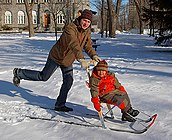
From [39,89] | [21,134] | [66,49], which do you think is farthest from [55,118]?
[39,89]

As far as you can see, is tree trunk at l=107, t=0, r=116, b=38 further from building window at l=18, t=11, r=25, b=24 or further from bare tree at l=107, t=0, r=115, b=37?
building window at l=18, t=11, r=25, b=24

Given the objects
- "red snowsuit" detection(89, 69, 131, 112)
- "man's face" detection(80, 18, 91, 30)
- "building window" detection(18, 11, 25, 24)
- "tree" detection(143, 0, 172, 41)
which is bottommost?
"red snowsuit" detection(89, 69, 131, 112)

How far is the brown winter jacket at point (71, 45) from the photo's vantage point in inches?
181

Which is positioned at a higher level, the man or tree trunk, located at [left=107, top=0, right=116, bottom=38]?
tree trunk, located at [left=107, top=0, right=116, bottom=38]

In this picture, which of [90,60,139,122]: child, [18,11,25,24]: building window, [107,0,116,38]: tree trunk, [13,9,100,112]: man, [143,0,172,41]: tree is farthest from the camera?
[18,11,25,24]: building window

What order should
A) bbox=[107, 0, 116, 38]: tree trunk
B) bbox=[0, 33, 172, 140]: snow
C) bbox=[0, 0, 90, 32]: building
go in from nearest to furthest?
bbox=[0, 33, 172, 140]: snow → bbox=[107, 0, 116, 38]: tree trunk → bbox=[0, 0, 90, 32]: building

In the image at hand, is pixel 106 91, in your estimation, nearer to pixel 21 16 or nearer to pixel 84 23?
pixel 84 23

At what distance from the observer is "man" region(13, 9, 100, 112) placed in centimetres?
456

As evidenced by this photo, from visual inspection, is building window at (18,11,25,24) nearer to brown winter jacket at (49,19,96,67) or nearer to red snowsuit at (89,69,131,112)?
brown winter jacket at (49,19,96,67)

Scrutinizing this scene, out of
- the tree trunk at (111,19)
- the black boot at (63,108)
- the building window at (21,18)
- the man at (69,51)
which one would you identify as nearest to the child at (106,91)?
the man at (69,51)

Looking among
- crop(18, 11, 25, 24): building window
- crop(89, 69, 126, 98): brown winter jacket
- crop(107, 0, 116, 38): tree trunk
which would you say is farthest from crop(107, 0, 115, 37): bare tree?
crop(18, 11, 25, 24): building window

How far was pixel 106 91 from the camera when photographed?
4340 millimetres

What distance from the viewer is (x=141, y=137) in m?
3.94

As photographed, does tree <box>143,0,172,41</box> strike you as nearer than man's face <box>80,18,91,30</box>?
No
